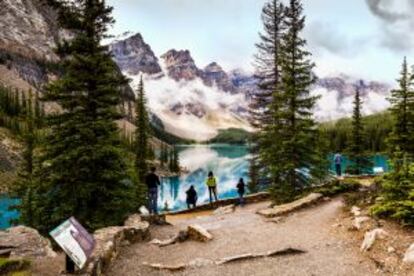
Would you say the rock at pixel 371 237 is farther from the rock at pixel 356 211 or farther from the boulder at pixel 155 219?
the boulder at pixel 155 219

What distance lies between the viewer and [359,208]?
52.7 ft

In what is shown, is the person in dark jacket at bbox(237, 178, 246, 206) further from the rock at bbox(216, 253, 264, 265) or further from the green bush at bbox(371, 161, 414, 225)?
the rock at bbox(216, 253, 264, 265)

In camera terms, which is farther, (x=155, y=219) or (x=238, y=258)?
(x=155, y=219)

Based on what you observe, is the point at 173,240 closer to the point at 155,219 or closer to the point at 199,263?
the point at 199,263

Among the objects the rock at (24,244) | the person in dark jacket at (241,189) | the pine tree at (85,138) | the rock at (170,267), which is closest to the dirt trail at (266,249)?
the rock at (170,267)

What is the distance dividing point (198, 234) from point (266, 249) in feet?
9.81

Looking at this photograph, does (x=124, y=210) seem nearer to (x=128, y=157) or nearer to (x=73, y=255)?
(x=128, y=157)

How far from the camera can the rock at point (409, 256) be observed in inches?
358

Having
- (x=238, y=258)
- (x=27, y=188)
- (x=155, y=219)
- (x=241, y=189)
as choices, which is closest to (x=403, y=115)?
(x=241, y=189)

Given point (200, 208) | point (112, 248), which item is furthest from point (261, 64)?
point (112, 248)

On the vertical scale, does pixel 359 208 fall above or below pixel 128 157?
below

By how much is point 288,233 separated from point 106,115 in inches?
369

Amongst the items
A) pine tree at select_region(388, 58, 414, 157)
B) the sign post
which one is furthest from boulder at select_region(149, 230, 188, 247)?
pine tree at select_region(388, 58, 414, 157)

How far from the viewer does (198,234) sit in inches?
568
